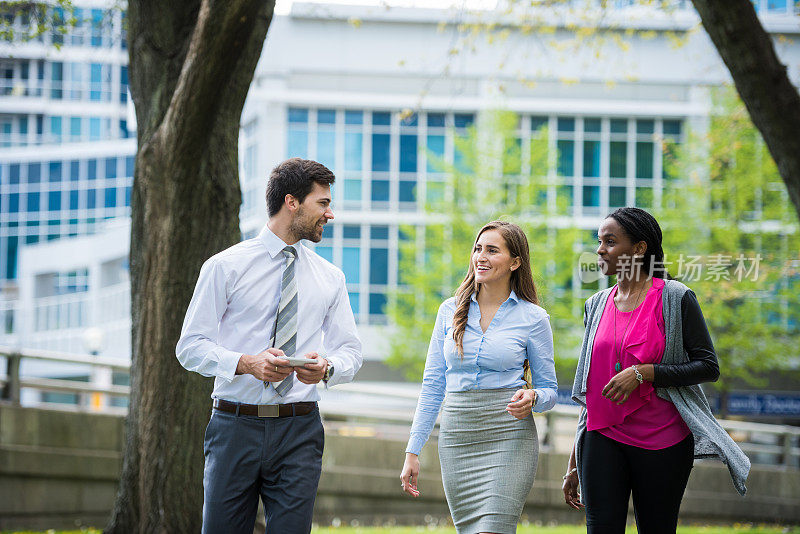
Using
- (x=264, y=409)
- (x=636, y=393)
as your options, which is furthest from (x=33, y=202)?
(x=636, y=393)

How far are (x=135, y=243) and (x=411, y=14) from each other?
30182mm

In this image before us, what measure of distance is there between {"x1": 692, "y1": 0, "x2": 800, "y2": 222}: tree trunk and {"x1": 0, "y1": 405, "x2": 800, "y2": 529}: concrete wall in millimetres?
6527

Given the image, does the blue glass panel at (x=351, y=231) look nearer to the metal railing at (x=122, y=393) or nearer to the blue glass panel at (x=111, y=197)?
the blue glass panel at (x=111, y=197)

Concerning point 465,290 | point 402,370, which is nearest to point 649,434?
point 465,290

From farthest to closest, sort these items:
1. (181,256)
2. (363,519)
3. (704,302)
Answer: (704,302)
(363,519)
(181,256)

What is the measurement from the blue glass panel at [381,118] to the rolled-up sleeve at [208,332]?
32652 millimetres

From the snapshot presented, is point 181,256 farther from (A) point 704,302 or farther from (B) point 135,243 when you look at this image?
(A) point 704,302

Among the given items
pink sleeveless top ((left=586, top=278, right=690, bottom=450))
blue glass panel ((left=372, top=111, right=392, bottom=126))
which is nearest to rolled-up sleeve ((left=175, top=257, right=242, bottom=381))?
pink sleeveless top ((left=586, top=278, right=690, bottom=450))

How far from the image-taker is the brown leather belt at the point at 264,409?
459cm

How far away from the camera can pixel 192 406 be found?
709 cm

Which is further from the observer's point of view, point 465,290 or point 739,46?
point 739,46

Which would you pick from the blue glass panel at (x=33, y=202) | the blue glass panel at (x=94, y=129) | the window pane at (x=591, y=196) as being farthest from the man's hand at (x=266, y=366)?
the blue glass panel at (x=94, y=129)

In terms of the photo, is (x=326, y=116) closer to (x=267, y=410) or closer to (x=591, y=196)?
(x=591, y=196)

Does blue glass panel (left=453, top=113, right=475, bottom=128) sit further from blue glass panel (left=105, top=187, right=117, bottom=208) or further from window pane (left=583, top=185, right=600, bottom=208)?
blue glass panel (left=105, top=187, right=117, bottom=208)
